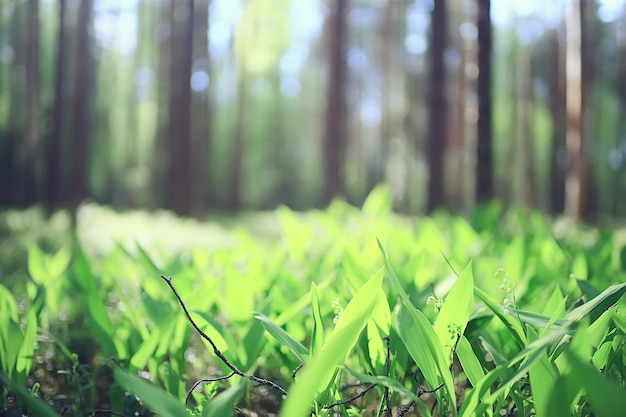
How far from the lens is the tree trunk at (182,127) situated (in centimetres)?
1360

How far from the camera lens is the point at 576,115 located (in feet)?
37.3

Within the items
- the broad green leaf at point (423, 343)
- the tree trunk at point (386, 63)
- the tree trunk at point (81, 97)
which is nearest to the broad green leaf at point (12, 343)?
the broad green leaf at point (423, 343)

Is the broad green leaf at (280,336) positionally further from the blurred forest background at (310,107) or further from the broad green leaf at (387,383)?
the blurred forest background at (310,107)

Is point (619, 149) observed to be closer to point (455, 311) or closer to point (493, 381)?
point (455, 311)

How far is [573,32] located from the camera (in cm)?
1120

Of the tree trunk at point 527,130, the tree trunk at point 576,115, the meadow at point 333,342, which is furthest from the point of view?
the tree trunk at point 527,130

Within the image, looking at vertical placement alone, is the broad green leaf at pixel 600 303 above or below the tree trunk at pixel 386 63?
below

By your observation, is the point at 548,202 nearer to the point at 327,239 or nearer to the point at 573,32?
the point at 573,32

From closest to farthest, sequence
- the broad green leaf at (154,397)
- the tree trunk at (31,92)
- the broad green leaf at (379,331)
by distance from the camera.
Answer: the broad green leaf at (154,397) → the broad green leaf at (379,331) → the tree trunk at (31,92)

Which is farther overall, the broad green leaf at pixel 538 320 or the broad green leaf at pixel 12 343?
the broad green leaf at pixel 12 343

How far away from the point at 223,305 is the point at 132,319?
0.50m

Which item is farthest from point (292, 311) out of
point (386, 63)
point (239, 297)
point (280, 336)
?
point (386, 63)

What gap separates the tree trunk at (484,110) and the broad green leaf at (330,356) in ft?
19.6

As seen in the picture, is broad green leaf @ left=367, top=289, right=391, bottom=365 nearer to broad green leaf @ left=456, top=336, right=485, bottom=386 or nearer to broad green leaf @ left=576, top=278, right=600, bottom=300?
broad green leaf @ left=456, top=336, right=485, bottom=386
